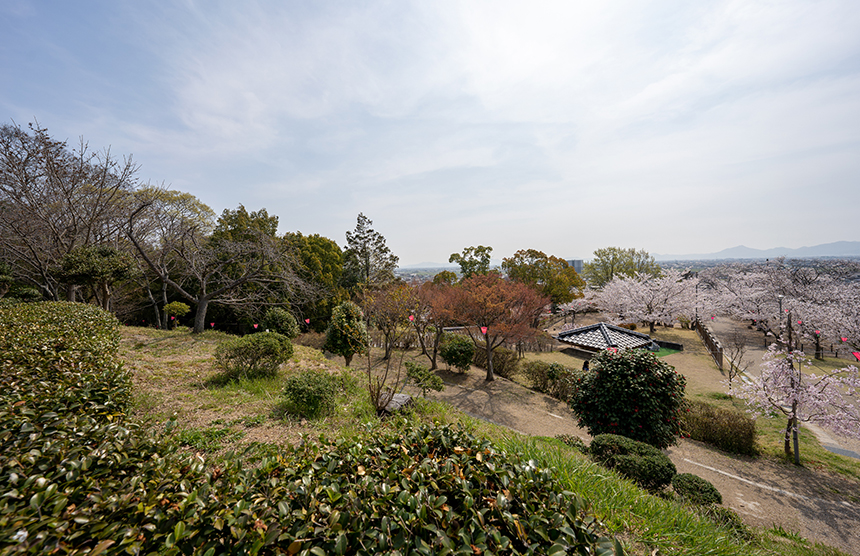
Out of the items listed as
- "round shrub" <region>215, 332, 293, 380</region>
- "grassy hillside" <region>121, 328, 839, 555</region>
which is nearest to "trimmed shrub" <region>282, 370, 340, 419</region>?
"grassy hillside" <region>121, 328, 839, 555</region>

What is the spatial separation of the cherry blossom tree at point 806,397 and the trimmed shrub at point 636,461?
585cm

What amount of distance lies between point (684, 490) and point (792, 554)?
1.16 m

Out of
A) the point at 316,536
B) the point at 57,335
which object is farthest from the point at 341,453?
the point at 57,335

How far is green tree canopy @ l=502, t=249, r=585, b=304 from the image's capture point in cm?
2767

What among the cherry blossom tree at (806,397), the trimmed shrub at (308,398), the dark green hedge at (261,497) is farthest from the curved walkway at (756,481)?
the dark green hedge at (261,497)

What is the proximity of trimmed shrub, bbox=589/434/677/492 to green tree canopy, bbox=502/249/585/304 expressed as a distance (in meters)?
22.7

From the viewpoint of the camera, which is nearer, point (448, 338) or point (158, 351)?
point (158, 351)

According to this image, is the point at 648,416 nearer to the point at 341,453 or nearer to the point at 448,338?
the point at 341,453

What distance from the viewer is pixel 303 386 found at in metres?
5.19

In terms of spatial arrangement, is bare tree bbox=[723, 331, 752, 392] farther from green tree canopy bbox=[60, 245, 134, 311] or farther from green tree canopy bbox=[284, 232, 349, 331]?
green tree canopy bbox=[60, 245, 134, 311]

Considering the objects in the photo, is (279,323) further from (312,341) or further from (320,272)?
(320,272)

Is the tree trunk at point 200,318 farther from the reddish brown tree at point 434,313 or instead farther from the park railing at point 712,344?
the park railing at point 712,344

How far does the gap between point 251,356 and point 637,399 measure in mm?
8449

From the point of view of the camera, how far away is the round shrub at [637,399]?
20.2 ft
